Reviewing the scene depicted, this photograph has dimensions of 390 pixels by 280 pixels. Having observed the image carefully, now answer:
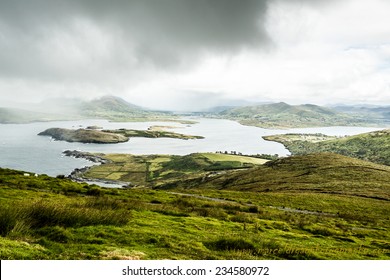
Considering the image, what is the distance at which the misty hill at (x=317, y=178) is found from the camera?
286ft

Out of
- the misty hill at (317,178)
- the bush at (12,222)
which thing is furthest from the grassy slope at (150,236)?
the misty hill at (317,178)

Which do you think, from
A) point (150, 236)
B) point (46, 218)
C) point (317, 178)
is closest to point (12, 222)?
point (46, 218)

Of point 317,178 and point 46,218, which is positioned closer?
point 46,218

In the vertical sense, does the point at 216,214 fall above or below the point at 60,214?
below

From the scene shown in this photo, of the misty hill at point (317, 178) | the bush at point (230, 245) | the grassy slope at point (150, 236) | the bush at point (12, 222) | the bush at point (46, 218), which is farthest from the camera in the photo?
the misty hill at point (317, 178)

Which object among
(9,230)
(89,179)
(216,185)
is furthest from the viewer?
(89,179)

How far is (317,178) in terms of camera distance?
104m

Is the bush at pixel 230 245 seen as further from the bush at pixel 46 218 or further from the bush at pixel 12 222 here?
the bush at pixel 12 222

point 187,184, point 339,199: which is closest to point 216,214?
point 339,199

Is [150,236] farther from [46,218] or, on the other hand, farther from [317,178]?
[317,178]

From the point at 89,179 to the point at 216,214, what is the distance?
16493 centimetres

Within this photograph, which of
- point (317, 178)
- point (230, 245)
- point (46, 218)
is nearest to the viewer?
point (230, 245)

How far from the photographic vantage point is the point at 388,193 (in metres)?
79.9
